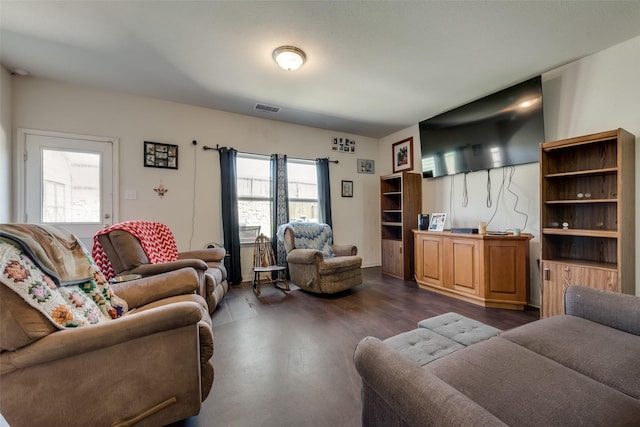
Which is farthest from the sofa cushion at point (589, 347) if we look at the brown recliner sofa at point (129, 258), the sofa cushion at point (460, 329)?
the brown recliner sofa at point (129, 258)

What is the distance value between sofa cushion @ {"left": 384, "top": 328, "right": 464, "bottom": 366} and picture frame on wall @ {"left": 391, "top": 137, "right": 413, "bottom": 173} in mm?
3589

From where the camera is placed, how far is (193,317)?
1.11 metres

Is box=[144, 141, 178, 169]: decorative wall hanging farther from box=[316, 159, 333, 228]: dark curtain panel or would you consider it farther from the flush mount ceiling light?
box=[316, 159, 333, 228]: dark curtain panel

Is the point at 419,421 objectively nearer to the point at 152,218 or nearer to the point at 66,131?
the point at 152,218

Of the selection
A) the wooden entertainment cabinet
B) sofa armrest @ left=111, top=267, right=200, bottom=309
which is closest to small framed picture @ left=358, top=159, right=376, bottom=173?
the wooden entertainment cabinet

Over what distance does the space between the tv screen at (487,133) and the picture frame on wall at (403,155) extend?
46 cm

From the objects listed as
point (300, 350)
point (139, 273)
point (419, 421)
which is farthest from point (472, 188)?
point (139, 273)

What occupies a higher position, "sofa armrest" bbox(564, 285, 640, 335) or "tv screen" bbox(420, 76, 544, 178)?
"tv screen" bbox(420, 76, 544, 178)

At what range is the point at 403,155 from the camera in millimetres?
4590

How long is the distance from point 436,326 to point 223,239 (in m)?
3.22

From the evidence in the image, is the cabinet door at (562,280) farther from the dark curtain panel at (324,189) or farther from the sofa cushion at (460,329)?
the dark curtain panel at (324,189)

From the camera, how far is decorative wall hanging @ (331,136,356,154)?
4.67 m

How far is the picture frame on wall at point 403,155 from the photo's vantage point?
14.6 feet

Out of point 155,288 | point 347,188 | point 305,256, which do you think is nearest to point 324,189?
point 347,188
